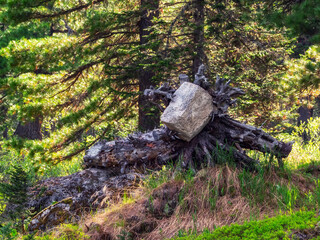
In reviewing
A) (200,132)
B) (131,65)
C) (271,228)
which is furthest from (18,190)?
(131,65)

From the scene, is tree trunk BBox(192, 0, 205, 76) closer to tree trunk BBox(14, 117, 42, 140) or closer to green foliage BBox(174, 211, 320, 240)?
green foliage BBox(174, 211, 320, 240)

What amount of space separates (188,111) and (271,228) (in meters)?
2.56

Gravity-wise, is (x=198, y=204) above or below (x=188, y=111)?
below

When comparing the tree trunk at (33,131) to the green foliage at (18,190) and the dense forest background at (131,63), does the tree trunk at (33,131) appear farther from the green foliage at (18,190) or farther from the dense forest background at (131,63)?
the green foliage at (18,190)

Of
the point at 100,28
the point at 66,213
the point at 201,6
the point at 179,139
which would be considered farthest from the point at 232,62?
the point at 66,213

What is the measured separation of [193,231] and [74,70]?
264 inches

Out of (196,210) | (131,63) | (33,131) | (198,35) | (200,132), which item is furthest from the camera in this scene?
(33,131)

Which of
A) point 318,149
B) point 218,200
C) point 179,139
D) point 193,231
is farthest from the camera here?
point 318,149

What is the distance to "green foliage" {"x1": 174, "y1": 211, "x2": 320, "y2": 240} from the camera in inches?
95.5

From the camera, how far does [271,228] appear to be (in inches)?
99.2

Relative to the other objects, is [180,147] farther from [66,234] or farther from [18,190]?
[18,190]

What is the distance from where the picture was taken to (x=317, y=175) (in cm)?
517

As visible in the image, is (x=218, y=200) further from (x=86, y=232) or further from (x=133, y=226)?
(x=86, y=232)

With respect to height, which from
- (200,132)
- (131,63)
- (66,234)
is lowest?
(66,234)
